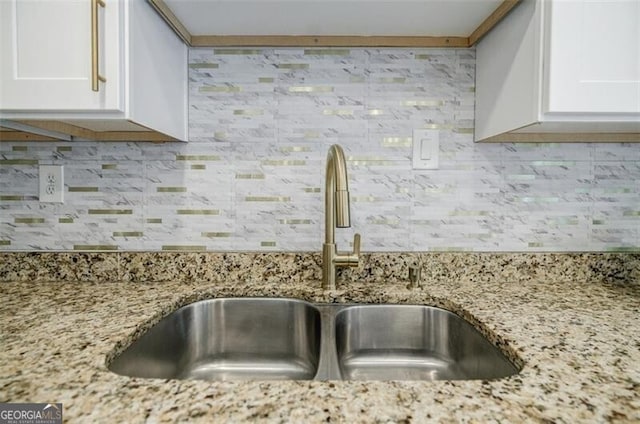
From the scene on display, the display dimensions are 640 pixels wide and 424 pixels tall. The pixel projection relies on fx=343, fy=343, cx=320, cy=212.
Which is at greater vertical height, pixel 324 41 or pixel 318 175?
pixel 324 41

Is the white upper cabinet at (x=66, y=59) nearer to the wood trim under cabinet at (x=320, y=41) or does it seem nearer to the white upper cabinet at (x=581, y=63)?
the wood trim under cabinet at (x=320, y=41)

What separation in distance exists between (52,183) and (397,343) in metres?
1.18

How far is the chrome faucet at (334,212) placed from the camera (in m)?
0.88

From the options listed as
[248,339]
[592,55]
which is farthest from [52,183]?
[592,55]

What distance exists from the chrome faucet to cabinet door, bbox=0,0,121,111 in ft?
1.75

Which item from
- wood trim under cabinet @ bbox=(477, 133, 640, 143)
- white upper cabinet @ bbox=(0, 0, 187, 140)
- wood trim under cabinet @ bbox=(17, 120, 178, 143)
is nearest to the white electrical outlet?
wood trim under cabinet @ bbox=(17, 120, 178, 143)

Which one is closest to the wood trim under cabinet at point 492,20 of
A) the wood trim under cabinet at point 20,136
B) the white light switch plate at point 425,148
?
the white light switch plate at point 425,148

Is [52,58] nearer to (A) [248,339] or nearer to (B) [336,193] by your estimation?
(B) [336,193]

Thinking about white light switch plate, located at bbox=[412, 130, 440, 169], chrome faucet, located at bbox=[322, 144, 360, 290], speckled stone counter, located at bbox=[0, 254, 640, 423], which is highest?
white light switch plate, located at bbox=[412, 130, 440, 169]

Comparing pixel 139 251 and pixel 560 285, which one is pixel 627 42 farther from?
pixel 139 251

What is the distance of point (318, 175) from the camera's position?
1118 mm

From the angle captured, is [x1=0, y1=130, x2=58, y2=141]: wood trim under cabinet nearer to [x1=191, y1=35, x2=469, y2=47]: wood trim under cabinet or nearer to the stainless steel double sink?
[x1=191, y1=35, x2=469, y2=47]: wood trim under cabinet

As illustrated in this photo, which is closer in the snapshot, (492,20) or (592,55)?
(592,55)

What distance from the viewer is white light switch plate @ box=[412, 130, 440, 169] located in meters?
1.11
